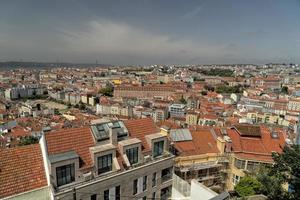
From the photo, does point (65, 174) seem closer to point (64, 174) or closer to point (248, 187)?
point (64, 174)

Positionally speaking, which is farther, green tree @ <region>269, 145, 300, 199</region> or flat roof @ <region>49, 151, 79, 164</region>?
flat roof @ <region>49, 151, 79, 164</region>

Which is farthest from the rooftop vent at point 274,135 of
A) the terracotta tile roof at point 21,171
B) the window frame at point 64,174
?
the terracotta tile roof at point 21,171

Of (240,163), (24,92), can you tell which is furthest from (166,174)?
(24,92)

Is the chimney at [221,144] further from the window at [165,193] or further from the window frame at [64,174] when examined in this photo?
the window frame at [64,174]

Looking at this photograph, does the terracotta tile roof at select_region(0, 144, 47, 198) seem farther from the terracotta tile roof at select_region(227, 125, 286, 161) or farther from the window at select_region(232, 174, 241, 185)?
the terracotta tile roof at select_region(227, 125, 286, 161)

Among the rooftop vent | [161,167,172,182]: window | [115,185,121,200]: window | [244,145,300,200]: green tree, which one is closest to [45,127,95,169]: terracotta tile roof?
[115,185,121,200]: window

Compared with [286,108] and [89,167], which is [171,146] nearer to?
[89,167]

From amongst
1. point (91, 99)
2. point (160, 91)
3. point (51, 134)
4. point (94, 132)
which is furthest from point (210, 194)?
point (160, 91)
